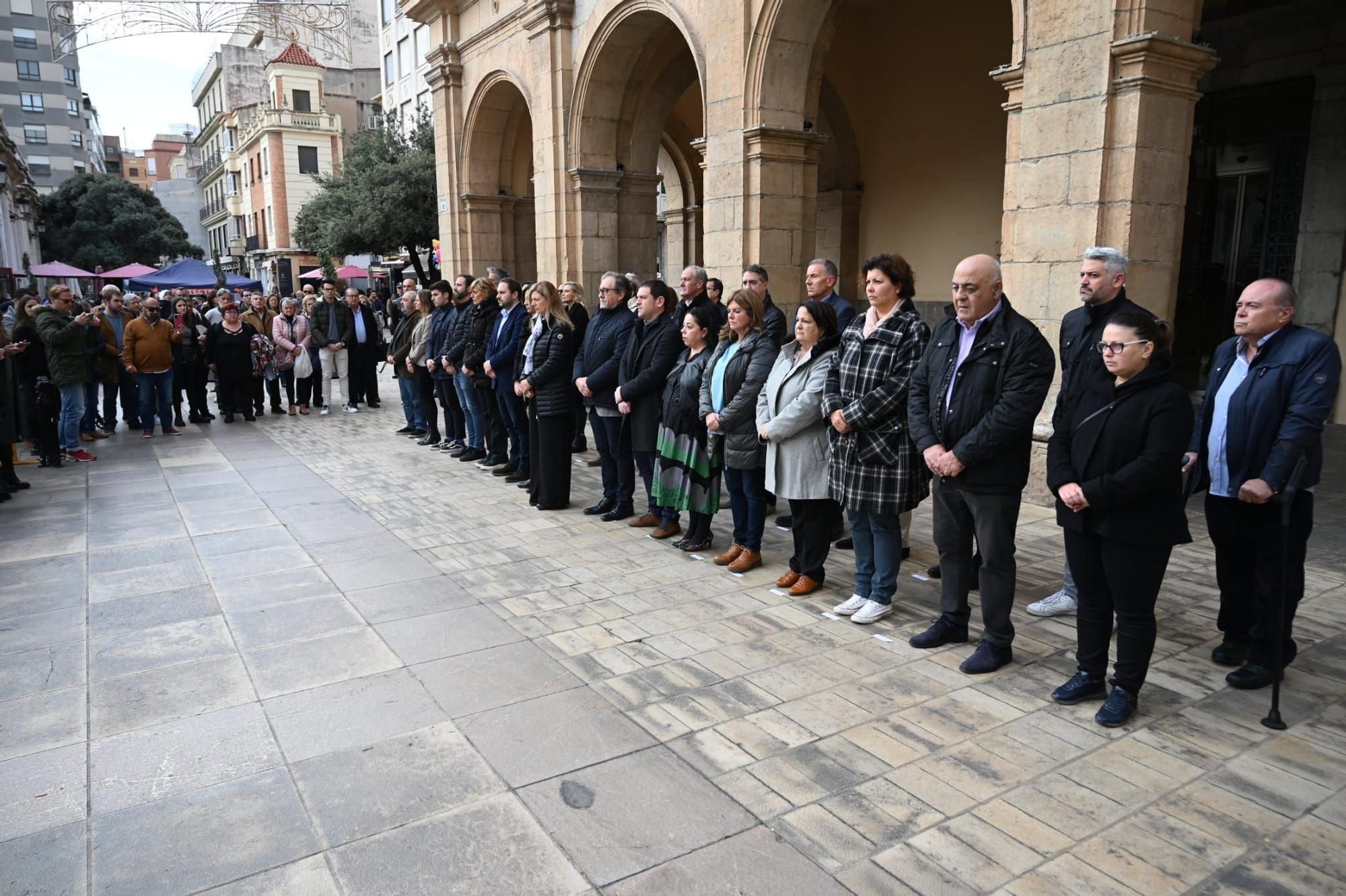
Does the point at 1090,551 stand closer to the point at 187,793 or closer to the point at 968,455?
the point at 968,455

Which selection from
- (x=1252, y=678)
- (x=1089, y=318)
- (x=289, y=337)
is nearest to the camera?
(x=1252, y=678)

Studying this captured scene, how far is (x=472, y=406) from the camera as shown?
9.56m

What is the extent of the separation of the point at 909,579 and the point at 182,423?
10547 millimetres

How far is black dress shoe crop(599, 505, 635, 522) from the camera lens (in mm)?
7195

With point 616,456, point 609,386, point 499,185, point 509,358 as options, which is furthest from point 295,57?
point 616,456

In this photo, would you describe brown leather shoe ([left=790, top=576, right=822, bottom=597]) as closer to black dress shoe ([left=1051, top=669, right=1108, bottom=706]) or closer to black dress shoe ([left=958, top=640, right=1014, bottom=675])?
black dress shoe ([left=958, top=640, right=1014, bottom=675])

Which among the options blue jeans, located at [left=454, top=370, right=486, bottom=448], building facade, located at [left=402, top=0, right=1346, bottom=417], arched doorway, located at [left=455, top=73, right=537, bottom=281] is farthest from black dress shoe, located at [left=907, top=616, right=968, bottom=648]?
arched doorway, located at [left=455, top=73, right=537, bottom=281]

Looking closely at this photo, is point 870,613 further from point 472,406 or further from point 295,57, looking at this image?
point 295,57

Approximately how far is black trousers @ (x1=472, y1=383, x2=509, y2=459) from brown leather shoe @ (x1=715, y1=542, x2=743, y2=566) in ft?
12.7

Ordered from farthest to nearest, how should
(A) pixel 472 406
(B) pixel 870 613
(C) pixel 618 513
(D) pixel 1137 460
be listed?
(A) pixel 472 406
(C) pixel 618 513
(B) pixel 870 613
(D) pixel 1137 460

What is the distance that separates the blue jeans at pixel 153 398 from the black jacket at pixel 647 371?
779cm

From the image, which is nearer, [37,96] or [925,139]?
[925,139]

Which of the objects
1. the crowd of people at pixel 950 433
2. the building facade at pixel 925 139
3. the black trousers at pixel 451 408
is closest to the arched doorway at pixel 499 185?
the building facade at pixel 925 139

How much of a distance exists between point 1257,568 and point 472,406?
736cm
